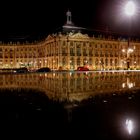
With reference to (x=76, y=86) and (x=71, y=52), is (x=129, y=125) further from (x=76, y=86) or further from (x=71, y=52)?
(x=71, y=52)

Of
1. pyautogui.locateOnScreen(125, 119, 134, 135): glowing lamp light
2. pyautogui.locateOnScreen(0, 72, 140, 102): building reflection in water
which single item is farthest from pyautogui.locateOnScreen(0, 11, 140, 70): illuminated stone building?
pyautogui.locateOnScreen(125, 119, 134, 135): glowing lamp light

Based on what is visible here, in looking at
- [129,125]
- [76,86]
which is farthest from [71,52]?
[129,125]

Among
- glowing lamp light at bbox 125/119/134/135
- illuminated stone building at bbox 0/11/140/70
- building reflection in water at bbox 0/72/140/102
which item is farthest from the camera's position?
illuminated stone building at bbox 0/11/140/70

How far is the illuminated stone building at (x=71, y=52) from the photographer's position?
10319 centimetres

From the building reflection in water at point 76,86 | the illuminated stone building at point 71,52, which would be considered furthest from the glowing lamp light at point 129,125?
the illuminated stone building at point 71,52

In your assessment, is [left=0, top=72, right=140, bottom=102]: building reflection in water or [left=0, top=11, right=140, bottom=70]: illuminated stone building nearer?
[left=0, top=72, right=140, bottom=102]: building reflection in water

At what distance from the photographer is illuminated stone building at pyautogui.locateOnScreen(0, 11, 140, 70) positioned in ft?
339

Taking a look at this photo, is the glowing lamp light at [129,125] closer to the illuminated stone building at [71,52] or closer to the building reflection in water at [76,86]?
the building reflection in water at [76,86]

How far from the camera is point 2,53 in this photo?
420ft

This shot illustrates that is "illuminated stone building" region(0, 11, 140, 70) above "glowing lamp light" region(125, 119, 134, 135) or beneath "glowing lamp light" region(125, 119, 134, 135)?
above

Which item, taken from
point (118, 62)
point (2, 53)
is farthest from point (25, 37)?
point (118, 62)

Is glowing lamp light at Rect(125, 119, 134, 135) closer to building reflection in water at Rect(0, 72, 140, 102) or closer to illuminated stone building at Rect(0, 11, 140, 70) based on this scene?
building reflection in water at Rect(0, 72, 140, 102)

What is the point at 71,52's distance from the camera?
348 ft

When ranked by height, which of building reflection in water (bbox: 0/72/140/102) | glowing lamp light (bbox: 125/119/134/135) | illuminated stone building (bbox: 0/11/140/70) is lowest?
glowing lamp light (bbox: 125/119/134/135)
